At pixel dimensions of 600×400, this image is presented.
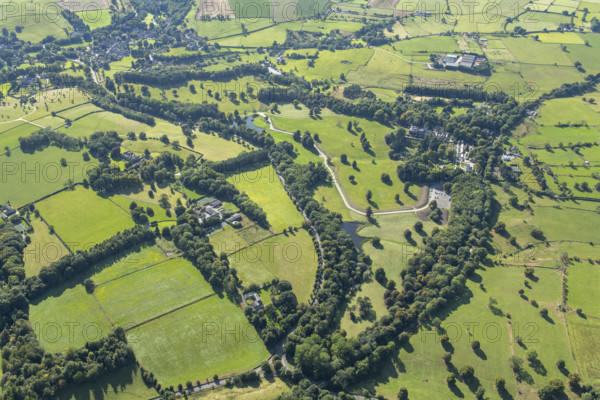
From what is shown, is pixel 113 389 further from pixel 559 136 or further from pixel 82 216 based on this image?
pixel 559 136

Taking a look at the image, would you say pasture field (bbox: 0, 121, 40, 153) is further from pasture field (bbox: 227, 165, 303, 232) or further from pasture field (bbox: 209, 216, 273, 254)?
pasture field (bbox: 209, 216, 273, 254)

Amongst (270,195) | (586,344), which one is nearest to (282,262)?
(270,195)

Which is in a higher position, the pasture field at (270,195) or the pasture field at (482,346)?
the pasture field at (270,195)

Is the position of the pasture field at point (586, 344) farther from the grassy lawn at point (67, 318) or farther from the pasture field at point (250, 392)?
the grassy lawn at point (67, 318)

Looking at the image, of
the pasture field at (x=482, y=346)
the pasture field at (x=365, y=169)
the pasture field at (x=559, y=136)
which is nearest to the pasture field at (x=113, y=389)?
the pasture field at (x=482, y=346)

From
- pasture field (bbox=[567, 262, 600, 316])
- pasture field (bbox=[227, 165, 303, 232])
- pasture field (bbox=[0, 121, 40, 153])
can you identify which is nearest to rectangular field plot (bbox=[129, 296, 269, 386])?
pasture field (bbox=[227, 165, 303, 232])
